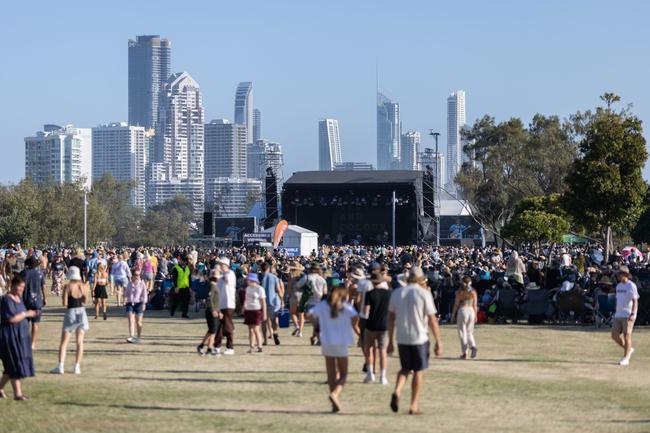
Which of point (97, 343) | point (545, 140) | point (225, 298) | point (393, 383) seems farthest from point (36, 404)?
point (545, 140)

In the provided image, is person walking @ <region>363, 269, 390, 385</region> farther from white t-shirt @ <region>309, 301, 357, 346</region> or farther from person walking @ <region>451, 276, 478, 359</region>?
person walking @ <region>451, 276, 478, 359</region>

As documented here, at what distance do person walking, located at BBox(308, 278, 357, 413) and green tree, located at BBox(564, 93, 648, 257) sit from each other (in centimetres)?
2975

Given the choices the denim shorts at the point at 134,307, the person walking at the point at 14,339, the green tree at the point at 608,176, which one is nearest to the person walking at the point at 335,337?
the person walking at the point at 14,339

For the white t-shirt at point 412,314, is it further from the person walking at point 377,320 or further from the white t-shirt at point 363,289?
the white t-shirt at point 363,289

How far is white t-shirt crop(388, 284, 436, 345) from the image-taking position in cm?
1401

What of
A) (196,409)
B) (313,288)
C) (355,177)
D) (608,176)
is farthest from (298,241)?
(196,409)

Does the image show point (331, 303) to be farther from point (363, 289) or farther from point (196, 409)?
point (363, 289)

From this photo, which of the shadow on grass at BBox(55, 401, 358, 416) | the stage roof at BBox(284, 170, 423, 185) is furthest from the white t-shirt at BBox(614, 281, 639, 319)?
the stage roof at BBox(284, 170, 423, 185)

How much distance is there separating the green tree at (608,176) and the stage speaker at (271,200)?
46.8 m

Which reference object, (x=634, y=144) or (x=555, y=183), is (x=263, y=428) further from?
(x=555, y=183)

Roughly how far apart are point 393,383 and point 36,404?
4.80 m

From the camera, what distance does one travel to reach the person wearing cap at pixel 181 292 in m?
32.7

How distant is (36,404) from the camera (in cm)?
1529

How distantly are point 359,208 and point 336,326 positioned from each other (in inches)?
2858
